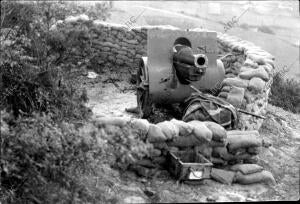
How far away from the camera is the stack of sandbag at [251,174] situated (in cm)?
658

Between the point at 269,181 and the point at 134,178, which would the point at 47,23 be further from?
the point at 269,181

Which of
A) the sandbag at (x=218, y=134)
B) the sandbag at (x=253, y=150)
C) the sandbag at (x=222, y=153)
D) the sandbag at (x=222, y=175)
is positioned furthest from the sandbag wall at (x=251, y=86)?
the sandbag at (x=222, y=175)

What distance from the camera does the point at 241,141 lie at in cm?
677

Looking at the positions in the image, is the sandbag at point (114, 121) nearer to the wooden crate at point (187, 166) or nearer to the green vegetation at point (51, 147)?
the green vegetation at point (51, 147)

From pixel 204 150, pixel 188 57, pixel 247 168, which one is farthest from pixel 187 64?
pixel 247 168

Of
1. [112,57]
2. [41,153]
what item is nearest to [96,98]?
[112,57]

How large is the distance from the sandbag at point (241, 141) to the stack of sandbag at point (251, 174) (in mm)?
258

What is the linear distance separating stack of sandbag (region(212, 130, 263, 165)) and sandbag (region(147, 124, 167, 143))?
79 cm

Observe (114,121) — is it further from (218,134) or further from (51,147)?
(218,134)

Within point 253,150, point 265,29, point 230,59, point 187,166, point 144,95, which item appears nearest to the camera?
point 187,166

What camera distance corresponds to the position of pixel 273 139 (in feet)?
28.4

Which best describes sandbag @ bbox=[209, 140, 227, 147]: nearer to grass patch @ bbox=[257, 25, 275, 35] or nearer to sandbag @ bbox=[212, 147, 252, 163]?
sandbag @ bbox=[212, 147, 252, 163]

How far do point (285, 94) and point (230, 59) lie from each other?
1619 millimetres

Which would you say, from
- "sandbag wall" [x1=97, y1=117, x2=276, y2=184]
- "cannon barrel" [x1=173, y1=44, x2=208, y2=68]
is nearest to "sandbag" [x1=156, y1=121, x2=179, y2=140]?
"sandbag wall" [x1=97, y1=117, x2=276, y2=184]
